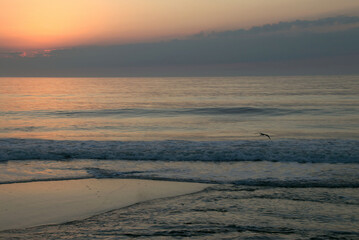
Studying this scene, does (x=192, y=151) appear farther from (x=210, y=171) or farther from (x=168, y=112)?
(x=168, y=112)

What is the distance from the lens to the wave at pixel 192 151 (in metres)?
13.9

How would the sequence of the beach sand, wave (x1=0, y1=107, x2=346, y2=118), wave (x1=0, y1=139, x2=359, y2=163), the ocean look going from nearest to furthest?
the ocean
the beach sand
wave (x1=0, y1=139, x2=359, y2=163)
wave (x1=0, y1=107, x2=346, y2=118)

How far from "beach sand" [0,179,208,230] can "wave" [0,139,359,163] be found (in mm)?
4336

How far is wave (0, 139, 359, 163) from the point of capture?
45.6 ft

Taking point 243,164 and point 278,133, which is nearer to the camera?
point 243,164

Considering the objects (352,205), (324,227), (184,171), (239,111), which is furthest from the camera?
(239,111)

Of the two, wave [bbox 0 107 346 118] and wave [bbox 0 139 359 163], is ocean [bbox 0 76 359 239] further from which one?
wave [bbox 0 107 346 118]

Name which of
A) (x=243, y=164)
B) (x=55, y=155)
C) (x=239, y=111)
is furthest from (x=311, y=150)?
(x=239, y=111)

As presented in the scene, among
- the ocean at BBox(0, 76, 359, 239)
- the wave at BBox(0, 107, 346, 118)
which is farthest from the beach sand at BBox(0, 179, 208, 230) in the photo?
the wave at BBox(0, 107, 346, 118)

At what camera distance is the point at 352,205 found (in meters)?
7.56

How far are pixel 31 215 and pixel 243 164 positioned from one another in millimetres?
7984

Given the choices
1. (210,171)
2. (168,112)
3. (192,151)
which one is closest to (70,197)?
(210,171)

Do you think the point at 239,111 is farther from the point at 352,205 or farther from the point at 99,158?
the point at 352,205

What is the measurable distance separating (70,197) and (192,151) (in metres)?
7.31
